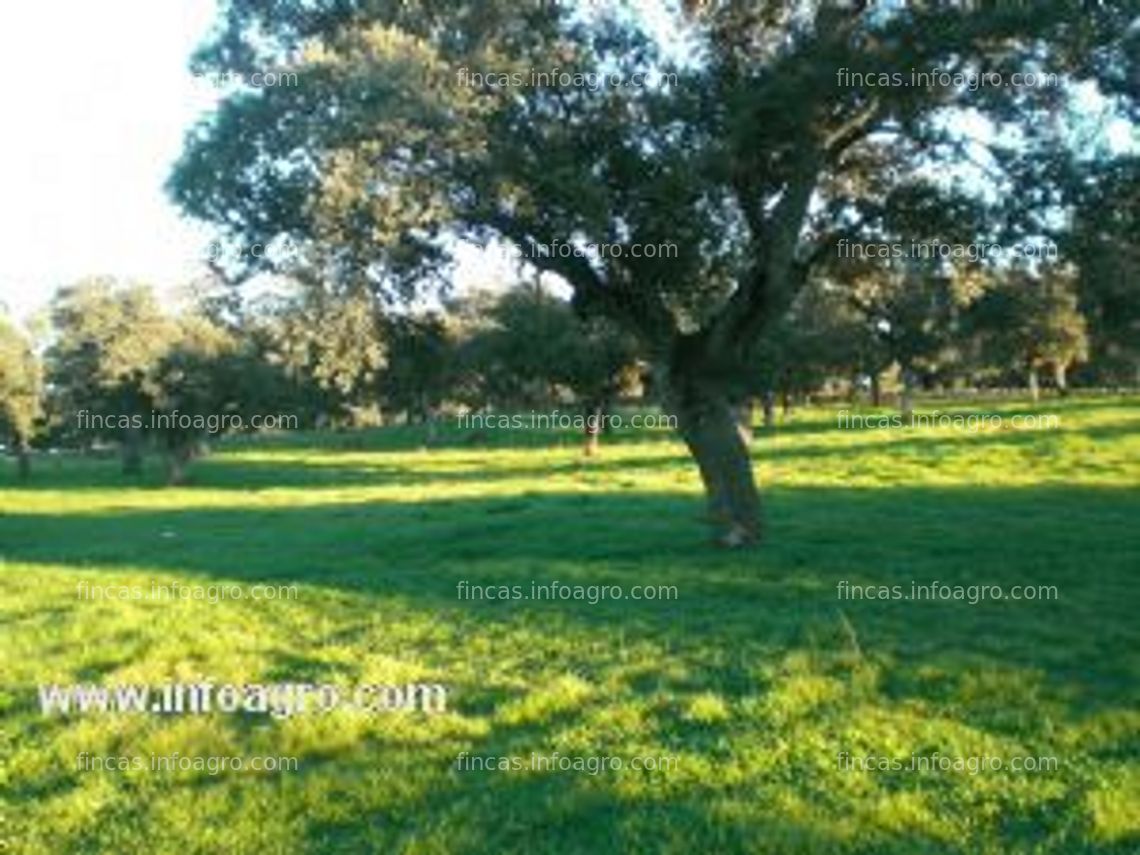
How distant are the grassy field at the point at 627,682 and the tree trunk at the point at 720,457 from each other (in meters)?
1.15

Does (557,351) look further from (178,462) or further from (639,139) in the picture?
(639,139)

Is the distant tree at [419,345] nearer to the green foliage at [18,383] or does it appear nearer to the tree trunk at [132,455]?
the green foliage at [18,383]

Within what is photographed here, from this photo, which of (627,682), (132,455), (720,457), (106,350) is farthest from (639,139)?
(132,455)

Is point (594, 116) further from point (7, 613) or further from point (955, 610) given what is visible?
point (7, 613)

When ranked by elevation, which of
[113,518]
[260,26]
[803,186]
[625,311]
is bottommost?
[113,518]

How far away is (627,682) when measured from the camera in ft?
47.3

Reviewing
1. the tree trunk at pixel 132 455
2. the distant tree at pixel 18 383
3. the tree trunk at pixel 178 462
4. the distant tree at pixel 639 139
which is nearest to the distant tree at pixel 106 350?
the tree trunk at pixel 132 455

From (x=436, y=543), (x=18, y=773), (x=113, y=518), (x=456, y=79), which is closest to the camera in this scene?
(x=18, y=773)

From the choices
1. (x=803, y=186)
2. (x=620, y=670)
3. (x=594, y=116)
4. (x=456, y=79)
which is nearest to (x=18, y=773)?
(x=620, y=670)

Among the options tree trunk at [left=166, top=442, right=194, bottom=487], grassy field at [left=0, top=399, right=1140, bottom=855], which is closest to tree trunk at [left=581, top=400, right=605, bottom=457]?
tree trunk at [left=166, top=442, right=194, bottom=487]

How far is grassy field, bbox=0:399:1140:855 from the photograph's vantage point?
9734mm

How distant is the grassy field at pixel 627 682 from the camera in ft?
31.9

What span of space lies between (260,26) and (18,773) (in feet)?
61.3

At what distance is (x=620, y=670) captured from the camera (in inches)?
586
